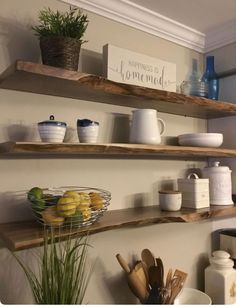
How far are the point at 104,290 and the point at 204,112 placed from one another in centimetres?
97

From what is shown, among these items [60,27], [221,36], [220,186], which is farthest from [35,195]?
[221,36]

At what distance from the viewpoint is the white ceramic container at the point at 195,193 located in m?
1.36

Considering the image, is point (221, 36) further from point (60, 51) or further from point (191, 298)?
point (191, 298)

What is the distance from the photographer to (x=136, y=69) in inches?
48.1

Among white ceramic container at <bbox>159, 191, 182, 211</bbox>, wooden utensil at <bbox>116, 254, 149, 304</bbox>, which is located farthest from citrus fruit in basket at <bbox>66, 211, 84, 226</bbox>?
white ceramic container at <bbox>159, 191, 182, 211</bbox>

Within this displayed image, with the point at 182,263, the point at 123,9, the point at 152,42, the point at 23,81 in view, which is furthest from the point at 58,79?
the point at 182,263

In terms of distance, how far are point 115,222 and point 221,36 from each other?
1169 mm

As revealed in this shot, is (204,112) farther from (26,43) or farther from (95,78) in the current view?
(26,43)

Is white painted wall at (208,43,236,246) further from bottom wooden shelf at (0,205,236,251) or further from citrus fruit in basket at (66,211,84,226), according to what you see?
citrus fruit in basket at (66,211,84,226)

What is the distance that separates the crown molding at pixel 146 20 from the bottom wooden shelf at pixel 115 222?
86cm

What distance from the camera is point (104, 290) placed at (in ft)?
4.16

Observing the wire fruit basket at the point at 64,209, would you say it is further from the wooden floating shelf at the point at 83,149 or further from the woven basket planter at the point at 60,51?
the woven basket planter at the point at 60,51

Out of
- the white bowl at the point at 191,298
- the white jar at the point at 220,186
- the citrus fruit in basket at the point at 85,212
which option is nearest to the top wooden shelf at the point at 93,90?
the white jar at the point at 220,186

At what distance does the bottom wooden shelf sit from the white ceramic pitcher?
0.30 metres
